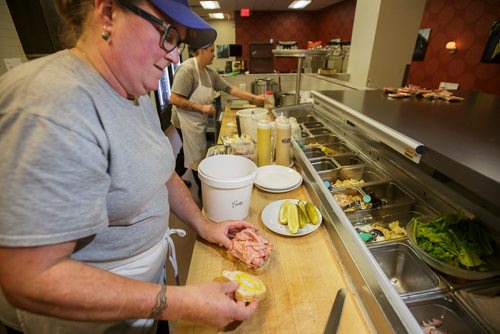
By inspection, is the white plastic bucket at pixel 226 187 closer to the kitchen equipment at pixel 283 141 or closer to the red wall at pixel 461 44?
the kitchen equipment at pixel 283 141

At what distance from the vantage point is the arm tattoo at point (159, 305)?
0.63m

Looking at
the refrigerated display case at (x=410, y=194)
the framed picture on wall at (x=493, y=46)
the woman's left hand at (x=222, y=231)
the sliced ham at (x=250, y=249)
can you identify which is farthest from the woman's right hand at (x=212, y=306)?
the framed picture on wall at (x=493, y=46)

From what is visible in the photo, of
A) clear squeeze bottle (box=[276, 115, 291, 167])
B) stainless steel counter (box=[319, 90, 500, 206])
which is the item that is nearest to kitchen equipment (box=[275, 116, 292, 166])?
clear squeeze bottle (box=[276, 115, 291, 167])

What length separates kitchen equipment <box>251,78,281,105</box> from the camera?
13.3ft

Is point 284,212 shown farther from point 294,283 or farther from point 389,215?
point 389,215

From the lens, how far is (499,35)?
13.4 feet

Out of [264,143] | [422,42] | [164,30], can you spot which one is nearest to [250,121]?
[264,143]

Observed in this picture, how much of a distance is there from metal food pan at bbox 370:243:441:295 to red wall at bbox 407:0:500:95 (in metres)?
5.34

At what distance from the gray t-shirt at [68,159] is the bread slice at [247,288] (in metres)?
0.40

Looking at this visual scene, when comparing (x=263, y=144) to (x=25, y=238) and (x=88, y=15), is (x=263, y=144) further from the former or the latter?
(x=25, y=238)

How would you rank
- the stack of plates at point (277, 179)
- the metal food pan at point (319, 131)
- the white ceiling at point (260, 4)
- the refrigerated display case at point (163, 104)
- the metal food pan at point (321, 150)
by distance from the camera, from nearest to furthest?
the stack of plates at point (277, 179) → the metal food pan at point (321, 150) → the metal food pan at point (319, 131) → the refrigerated display case at point (163, 104) → the white ceiling at point (260, 4)

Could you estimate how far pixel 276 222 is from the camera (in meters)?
1.20

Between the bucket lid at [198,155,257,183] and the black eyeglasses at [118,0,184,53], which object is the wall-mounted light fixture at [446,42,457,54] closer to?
the bucket lid at [198,155,257,183]

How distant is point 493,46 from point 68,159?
20.8 ft
